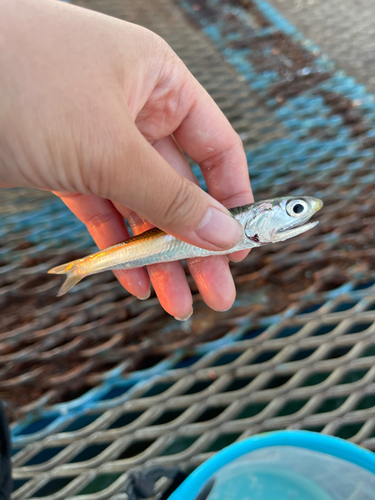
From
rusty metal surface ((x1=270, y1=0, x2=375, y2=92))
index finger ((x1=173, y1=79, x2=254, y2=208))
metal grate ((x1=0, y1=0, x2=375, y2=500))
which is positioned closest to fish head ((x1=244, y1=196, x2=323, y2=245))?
index finger ((x1=173, y1=79, x2=254, y2=208))

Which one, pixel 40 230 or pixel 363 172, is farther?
pixel 363 172

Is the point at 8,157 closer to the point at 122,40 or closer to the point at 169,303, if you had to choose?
the point at 122,40

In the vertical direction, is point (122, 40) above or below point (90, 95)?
above

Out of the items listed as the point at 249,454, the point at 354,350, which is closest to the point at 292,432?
the point at 249,454

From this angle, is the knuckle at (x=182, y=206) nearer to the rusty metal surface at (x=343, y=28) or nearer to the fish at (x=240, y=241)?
the fish at (x=240, y=241)

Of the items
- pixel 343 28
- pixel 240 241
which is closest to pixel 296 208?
pixel 240 241

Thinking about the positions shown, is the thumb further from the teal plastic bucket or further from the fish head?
the teal plastic bucket

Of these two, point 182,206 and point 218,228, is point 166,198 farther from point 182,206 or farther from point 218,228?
point 218,228
